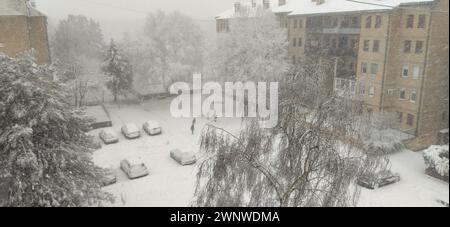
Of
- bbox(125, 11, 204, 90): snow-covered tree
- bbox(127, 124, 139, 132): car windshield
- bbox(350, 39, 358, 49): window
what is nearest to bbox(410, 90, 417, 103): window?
bbox(350, 39, 358, 49): window

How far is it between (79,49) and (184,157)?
29.6m

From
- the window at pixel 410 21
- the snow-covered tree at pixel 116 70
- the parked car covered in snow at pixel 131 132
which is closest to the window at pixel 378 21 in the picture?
the window at pixel 410 21

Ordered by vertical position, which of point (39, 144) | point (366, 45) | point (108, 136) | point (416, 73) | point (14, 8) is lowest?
point (108, 136)

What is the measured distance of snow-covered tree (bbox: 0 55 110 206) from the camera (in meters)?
11.3

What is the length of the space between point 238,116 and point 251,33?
689cm

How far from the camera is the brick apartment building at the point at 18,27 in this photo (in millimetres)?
17625

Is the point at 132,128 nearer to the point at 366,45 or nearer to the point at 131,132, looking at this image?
the point at 131,132

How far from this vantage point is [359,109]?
903 cm

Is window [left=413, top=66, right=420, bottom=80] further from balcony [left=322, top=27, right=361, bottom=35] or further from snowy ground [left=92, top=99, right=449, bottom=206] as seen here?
balcony [left=322, top=27, right=361, bottom=35]

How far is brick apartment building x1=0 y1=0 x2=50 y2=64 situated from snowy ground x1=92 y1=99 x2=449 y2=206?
7.21 m

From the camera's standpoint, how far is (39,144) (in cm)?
1231

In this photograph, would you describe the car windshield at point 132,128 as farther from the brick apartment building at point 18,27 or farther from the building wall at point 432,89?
the building wall at point 432,89

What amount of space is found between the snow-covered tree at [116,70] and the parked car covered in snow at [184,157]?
16.1 metres

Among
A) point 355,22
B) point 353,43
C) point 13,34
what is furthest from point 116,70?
point 355,22
